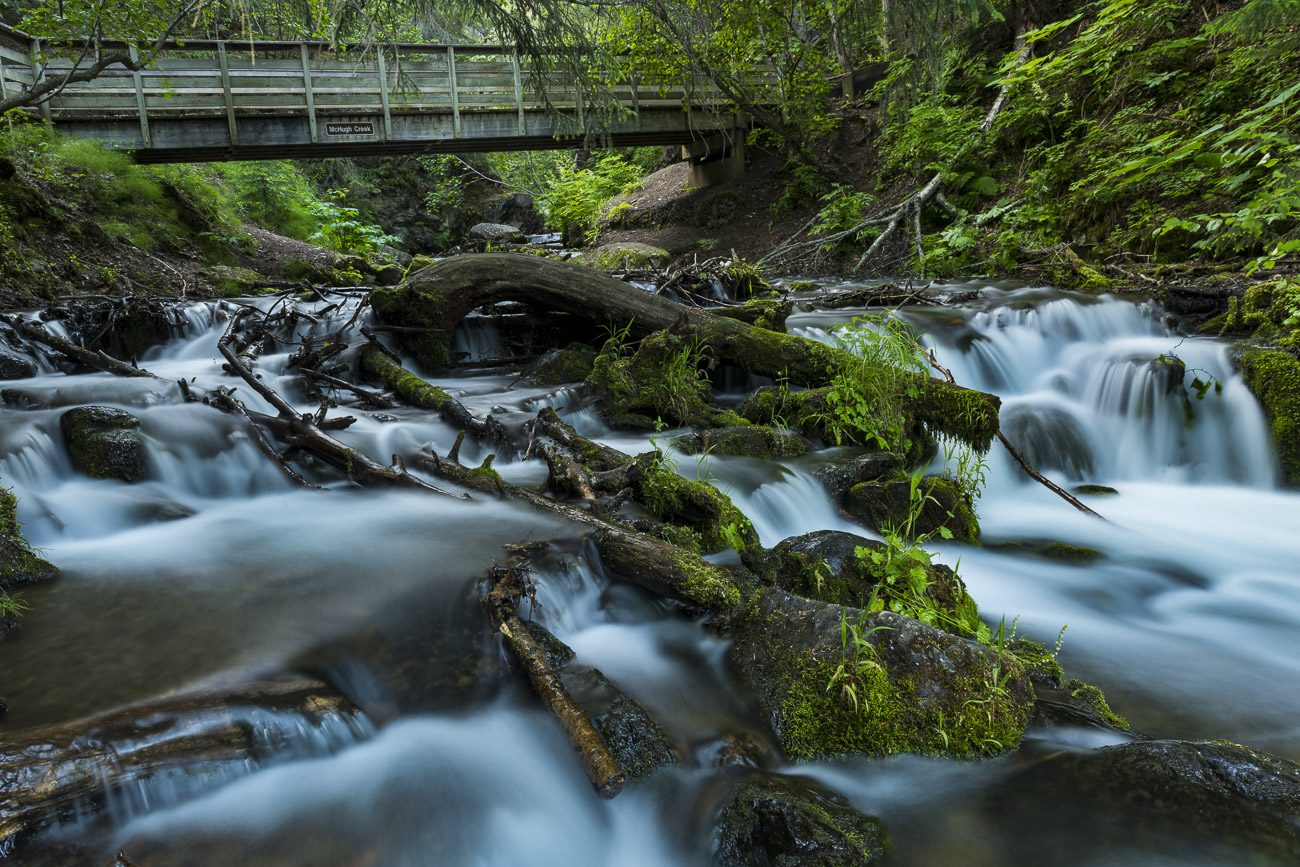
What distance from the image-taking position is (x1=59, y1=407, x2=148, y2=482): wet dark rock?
14.6 feet

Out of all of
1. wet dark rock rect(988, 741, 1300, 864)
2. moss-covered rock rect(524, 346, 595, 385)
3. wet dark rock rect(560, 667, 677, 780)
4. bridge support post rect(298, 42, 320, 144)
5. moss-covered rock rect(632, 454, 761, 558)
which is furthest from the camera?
bridge support post rect(298, 42, 320, 144)

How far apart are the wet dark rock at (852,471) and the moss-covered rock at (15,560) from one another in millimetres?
4352

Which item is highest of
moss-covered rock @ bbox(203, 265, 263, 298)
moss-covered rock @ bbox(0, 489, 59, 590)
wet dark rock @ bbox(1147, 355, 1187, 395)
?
moss-covered rock @ bbox(203, 265, 263, 298)

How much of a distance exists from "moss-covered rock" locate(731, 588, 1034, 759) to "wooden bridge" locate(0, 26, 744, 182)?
10281 millimetres

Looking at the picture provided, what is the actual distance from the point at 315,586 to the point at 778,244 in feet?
45.5

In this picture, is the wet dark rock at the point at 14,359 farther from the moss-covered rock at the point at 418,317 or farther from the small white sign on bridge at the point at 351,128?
the small white sign on bridge at the point at 351,128

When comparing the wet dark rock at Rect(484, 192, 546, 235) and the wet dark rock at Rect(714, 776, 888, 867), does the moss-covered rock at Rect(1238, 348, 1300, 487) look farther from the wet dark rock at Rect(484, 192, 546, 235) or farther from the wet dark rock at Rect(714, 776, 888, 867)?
the wet dark rock at Rect(484, 192, 546, 235)

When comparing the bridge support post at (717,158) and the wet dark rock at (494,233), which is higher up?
the bridge support post at (717,158)

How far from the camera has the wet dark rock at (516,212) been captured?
1157 inches

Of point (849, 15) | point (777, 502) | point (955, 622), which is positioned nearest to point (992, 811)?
point (955, 622)

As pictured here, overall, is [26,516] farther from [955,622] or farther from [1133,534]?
[1133,534]

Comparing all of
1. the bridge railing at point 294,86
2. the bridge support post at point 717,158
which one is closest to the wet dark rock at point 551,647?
the bridge railing at point 294,86

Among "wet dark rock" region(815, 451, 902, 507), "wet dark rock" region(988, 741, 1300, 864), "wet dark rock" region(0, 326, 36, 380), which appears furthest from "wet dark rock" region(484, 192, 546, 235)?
"wet dark rock" region(988, 741, 1300, 864)

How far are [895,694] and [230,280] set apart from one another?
11.1 meters
